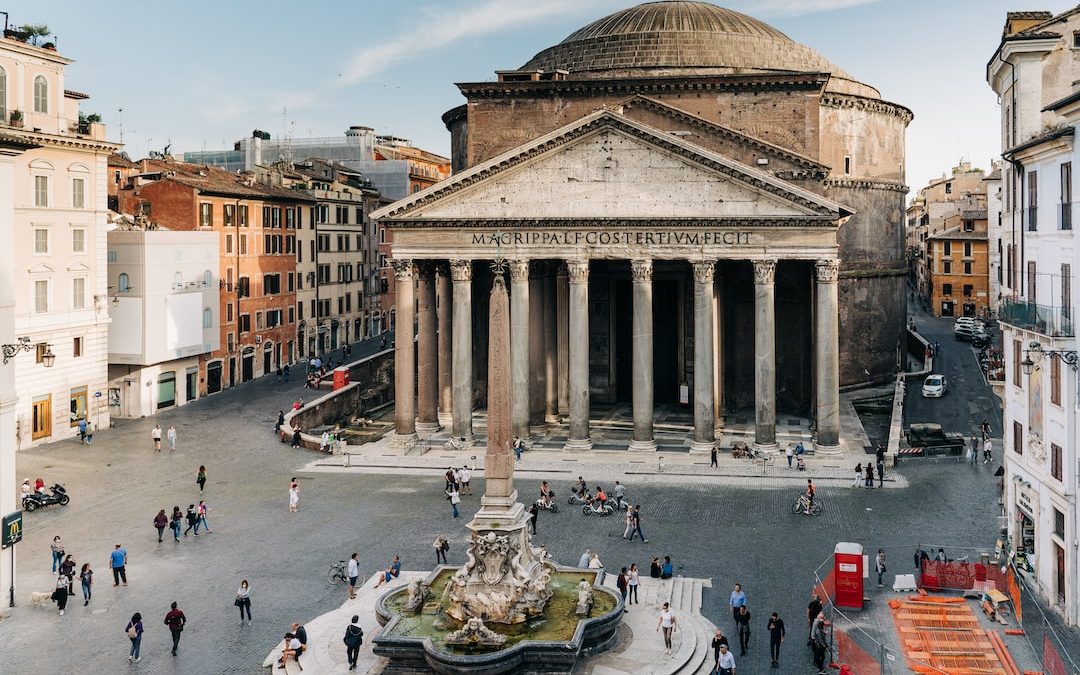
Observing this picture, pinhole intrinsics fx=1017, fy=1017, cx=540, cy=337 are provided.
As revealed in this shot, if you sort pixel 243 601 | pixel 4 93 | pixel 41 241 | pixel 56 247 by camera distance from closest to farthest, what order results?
pixel 243 601 < pixel 4 93 < pixel 41 241 < pixel 56 247

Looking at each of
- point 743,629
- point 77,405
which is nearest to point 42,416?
point 77,405

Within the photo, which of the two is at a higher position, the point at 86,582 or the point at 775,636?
the point at 86,582

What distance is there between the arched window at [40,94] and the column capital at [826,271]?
31128 mm

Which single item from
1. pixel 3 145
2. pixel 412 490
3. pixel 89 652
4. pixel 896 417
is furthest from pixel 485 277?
pixel 89 652

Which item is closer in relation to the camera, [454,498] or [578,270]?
[454,498]

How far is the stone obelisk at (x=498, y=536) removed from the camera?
64.2ft

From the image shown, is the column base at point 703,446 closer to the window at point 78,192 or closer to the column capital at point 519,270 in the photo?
the column capital at point 519,270

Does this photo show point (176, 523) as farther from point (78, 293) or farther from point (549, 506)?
point (78, 293)

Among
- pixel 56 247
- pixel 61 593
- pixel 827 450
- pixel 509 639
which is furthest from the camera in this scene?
pixel 56 247

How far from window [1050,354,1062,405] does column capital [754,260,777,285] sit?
15.9m

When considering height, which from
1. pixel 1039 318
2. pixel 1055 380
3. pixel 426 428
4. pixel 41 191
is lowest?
pixel 426 428

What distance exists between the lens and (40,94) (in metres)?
40.7

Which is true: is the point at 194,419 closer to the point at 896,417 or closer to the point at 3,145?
the point at 3,145

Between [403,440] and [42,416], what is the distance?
14781 mm
